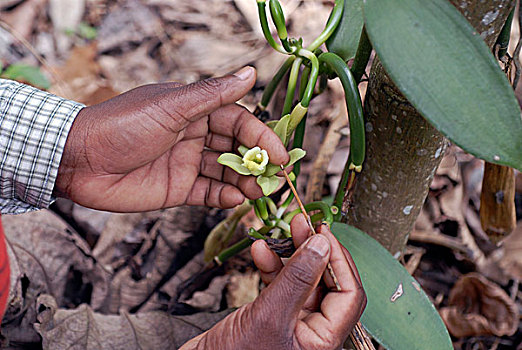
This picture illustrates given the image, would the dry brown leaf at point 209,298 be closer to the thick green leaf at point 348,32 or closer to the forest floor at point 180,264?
the forest floor at point 180,264

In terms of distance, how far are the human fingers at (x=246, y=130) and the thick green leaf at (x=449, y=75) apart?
1.03 ft

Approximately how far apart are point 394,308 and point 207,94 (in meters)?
0.46

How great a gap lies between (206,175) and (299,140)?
9.0 inches

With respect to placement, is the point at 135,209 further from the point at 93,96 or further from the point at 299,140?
the point at 93,96

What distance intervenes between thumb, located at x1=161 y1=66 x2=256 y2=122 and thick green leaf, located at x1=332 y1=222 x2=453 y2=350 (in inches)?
12.6

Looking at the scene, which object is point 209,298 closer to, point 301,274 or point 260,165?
point 260,165

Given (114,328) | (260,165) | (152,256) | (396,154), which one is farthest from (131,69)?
(396,154)

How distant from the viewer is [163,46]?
1949 millimetres

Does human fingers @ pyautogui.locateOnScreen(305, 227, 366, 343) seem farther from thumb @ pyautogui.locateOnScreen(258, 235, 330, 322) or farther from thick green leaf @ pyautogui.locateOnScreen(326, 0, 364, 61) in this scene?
thick green leaf @ pyautogui.locateOnScreen(326, 0, 364, 61)

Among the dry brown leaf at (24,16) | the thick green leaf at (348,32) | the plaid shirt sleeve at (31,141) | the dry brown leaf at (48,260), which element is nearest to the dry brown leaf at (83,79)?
the dry brown leaf at (24,16)

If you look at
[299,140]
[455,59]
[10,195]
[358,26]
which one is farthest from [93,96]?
[455,59]

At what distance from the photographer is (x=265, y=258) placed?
28.7 inches

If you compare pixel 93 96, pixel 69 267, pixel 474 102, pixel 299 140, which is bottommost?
pixel 69 267

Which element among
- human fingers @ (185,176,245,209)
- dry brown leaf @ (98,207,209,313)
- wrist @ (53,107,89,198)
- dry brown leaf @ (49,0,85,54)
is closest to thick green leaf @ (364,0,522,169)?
human fingers @ (185,176,245,209)
